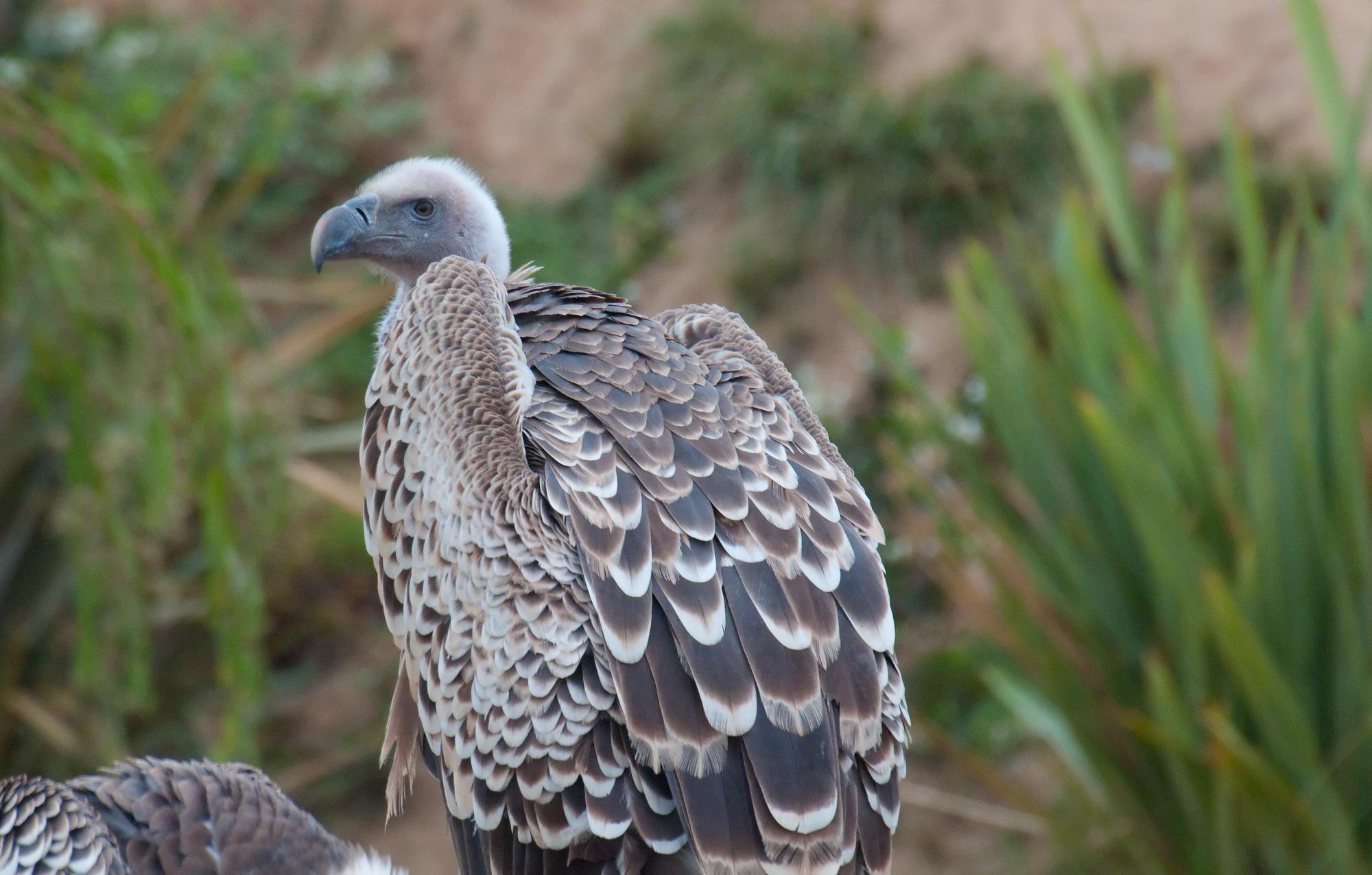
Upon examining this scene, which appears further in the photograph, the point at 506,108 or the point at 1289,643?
the point at 506,108

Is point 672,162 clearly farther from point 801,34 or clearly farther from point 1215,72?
point 1215,72

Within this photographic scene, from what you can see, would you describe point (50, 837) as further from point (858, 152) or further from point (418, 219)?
point (858, 152)

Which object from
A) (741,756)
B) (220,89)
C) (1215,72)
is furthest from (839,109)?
(741,756)

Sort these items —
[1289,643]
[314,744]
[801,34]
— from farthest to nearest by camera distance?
[801,34], [314,744], [1289,643]

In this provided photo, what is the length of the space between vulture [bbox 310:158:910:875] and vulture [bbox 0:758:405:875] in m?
0.34

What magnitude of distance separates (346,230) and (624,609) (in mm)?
1251

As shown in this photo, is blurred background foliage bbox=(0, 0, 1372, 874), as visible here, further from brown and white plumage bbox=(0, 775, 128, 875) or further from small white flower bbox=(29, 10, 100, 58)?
brown and white plumage bbox=(0, 775, 128, 875)

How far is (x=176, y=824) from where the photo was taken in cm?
280

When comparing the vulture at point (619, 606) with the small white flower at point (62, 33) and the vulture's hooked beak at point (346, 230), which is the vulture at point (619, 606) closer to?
the vulture's hooked beak at point (346, 230)

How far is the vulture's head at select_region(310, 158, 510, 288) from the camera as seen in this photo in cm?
314

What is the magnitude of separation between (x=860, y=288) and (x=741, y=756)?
17.4 ft

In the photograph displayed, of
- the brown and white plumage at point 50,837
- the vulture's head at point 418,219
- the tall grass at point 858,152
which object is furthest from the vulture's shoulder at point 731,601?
the tall grass at point 858,152

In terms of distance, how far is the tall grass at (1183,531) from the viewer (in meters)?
3.96

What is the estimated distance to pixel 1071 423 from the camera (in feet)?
14.9
